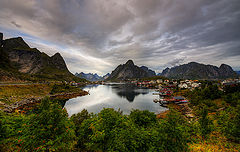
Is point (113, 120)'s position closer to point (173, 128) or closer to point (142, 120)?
point (173, 128)

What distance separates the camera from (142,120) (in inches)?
1067

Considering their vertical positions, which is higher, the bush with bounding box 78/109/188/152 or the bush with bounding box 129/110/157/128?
the bush with bounding box 78/109/188/152

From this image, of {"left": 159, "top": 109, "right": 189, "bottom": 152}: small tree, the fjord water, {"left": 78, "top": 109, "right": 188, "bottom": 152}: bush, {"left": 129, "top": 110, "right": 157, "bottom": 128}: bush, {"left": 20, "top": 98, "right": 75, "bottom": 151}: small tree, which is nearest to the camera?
{"left": 20, "top": 98, "right": 75, "bottom": 151}: small tree

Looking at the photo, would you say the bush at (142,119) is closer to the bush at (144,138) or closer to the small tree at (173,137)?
the bush at (144,138)

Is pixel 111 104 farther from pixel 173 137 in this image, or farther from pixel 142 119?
pixel 173 137

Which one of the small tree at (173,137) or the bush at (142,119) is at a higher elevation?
the small tree at (173,137)

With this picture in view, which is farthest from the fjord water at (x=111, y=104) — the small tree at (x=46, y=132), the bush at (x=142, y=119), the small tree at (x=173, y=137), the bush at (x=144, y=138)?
the small tree at (x=46, y=132)

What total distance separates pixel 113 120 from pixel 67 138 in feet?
26.3

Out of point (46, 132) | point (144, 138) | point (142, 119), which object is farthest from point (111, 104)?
point (46, 132)

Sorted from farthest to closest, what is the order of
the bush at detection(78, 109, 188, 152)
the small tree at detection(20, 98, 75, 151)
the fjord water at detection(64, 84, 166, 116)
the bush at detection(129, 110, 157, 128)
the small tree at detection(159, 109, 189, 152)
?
the fjord water at detection(64, 84, 166, 116) < the bush at detection(129, 110, 157, 128) < the small tree at detection(159, 109, 189, 152) < the bush at detection(78, 109, 188, 152) < the small tree at detection(20, 98, 75, 151)

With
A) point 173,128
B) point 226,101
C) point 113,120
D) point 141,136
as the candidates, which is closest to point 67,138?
point 113,120

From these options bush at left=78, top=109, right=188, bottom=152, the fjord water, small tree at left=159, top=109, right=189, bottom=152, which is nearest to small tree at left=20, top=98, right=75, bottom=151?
bush at left=78, top=109, right=188, bottom=152

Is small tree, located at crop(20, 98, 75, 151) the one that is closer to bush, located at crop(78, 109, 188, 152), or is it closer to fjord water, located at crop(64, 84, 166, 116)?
bush, located at crop(78, 109, 188, 152)

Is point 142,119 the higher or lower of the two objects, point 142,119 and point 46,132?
the lower
